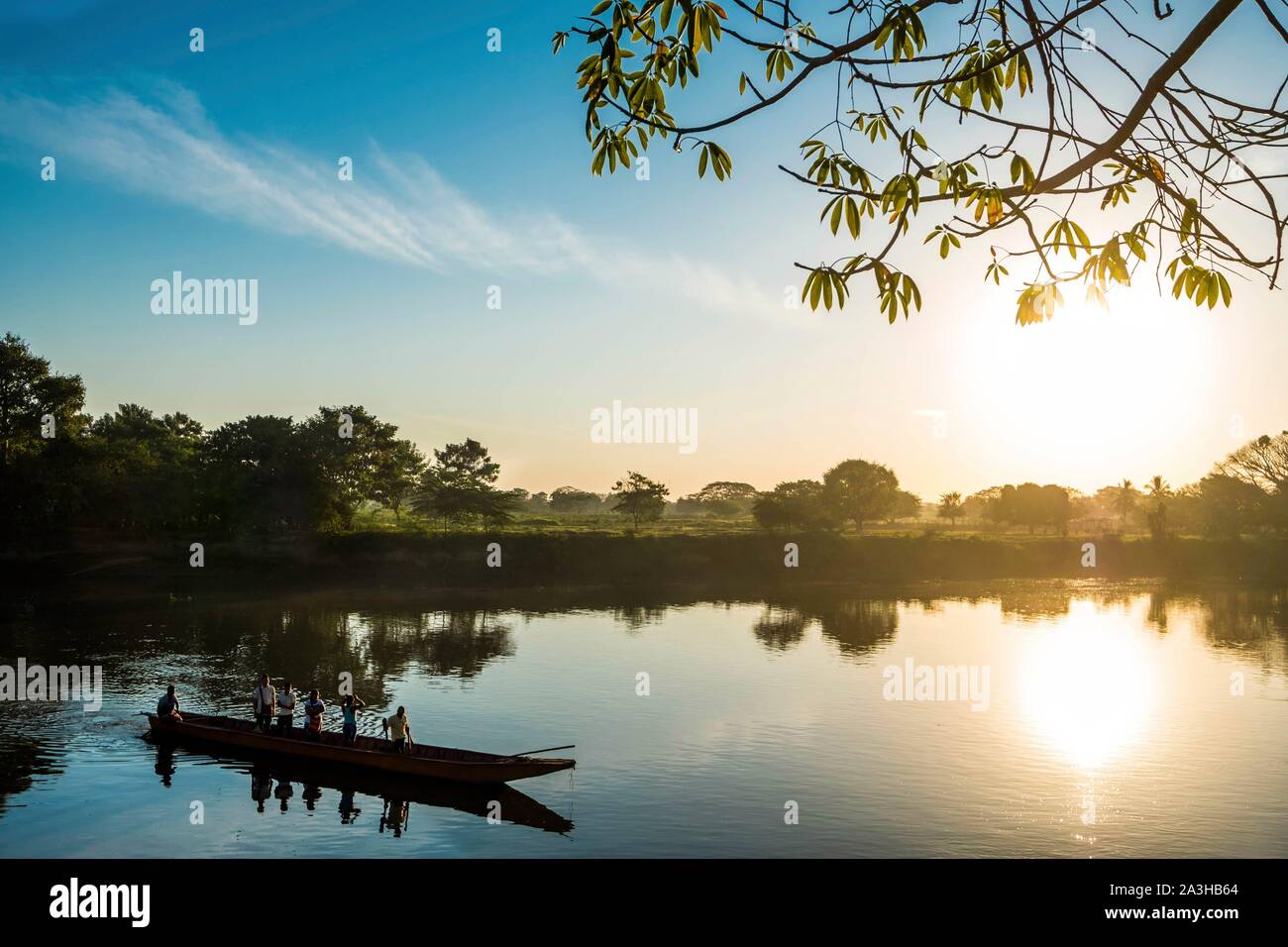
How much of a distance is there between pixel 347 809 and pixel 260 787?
317cm

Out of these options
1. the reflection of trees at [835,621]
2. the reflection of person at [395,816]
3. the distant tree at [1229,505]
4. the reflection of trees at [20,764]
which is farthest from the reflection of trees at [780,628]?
the distant tree at [1229,505]

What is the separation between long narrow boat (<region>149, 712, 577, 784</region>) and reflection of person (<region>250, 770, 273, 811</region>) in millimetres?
925

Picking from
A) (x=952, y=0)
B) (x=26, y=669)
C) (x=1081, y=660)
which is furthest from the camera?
(x=1081, y=660)

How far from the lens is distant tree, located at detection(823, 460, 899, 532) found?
11438 cm

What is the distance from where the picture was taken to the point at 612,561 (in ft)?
252

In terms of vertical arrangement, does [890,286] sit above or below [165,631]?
above

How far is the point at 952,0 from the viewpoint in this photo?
4715 mm

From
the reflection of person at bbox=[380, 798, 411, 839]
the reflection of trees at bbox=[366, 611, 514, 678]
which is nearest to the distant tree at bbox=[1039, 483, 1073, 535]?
the reflection of trees at bbox=[366, 611, 514, 678]

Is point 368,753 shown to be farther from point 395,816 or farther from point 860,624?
point 860,624

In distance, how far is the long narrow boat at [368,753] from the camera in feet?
72.3
